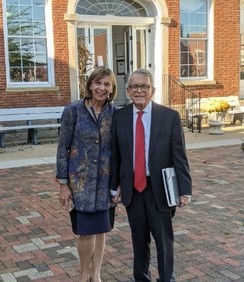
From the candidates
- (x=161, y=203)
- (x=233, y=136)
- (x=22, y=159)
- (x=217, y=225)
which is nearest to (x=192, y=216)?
(x=217, y=225)

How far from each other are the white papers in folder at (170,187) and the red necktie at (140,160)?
141 mm

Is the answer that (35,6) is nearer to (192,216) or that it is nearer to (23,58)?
(23,58)

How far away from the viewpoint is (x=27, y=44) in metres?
11.2

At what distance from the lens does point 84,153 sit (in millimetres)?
3102

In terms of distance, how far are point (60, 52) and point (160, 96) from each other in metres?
3.31

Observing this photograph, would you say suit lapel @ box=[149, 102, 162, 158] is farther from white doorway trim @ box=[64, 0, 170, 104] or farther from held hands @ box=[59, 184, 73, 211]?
white doorway trim @ box=[64, 0, 170, 104]

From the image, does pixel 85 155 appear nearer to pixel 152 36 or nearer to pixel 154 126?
pixel 154 126

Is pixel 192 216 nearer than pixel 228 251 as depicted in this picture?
No

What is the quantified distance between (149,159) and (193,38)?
11.3m

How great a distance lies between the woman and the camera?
10.1 feet

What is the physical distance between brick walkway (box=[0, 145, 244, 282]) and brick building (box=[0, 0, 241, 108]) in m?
4.13

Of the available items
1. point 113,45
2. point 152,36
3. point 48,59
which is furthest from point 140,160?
point 113,45

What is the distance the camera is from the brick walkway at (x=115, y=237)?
3727 millimetres

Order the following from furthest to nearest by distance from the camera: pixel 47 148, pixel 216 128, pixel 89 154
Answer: pixel 216 128 < pixel 47 148 < pixel 89 154
